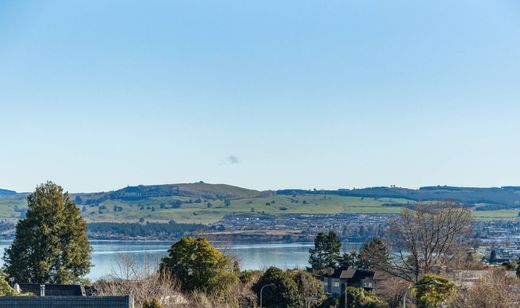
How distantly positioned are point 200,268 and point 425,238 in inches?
668

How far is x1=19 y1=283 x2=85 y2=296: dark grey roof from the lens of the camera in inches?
1753

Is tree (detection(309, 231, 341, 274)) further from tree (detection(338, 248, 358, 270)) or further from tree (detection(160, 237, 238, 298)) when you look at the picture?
tree (detection(160, 237, 238, 298))

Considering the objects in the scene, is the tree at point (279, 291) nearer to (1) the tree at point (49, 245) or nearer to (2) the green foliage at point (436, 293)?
(1) the tree at point (49, 245)

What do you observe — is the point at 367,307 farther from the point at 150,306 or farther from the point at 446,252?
the point at 150,306

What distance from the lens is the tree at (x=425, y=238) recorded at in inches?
2288

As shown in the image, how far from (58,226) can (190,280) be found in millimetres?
7803

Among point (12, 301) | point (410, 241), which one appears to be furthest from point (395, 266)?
point (12, 301)

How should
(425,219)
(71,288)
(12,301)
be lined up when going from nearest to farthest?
(12,301) < (71,288) < (425,219)

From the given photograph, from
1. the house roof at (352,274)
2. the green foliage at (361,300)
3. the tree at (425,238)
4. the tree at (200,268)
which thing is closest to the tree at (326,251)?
the house roof at (352,274)

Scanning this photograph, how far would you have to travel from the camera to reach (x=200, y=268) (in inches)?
1896

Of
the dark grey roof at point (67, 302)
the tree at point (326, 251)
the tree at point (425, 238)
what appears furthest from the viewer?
the tree at point (326, 251)

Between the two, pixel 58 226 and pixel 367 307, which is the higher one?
pixel 58 226

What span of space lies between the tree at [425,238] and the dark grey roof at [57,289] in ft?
72.1

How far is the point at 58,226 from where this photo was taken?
49.6 m
